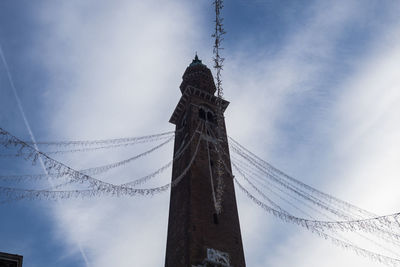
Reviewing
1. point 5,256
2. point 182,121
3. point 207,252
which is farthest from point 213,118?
point 5,256

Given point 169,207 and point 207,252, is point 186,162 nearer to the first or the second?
point 169,207

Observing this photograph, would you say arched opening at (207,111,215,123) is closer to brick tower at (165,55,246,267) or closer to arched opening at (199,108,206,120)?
brick tower at (165,55,246,267)

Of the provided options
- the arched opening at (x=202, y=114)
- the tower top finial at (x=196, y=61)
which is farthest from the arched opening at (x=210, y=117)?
the tower top finial at (x=196, y=61)

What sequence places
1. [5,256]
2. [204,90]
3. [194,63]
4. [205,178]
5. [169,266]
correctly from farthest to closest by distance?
1. [194,63]
2. [204,90]
3. [205,178]
4. [169,266]
5. [5,256]

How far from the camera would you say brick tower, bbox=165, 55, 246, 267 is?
22703 millimetres

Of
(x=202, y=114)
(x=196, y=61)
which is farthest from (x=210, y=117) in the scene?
(x=196, y=61)

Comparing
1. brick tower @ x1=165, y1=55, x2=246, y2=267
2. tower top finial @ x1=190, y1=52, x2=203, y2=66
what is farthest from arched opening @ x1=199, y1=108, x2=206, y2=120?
tower top finial @ x1=190, y1=52, x2=203, y2=66

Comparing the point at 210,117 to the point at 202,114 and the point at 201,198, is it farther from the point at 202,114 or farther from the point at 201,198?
the point at 201,198

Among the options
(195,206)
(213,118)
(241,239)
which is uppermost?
(213,118)

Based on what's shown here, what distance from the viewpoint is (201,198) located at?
25.9m

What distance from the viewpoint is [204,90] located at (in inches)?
1486

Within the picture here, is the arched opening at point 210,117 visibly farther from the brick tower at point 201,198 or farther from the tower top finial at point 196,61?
the tower top finial at point 196,61

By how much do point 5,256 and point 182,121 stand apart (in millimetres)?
22609

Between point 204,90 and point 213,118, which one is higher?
point 204,90
